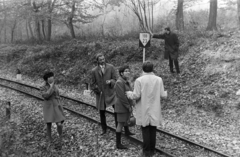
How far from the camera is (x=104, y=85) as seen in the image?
656 cm

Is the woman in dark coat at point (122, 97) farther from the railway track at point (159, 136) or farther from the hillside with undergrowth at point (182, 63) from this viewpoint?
the hillside with undergrowth at point (182, 63)

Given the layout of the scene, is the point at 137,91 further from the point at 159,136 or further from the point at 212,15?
the point at 212,15

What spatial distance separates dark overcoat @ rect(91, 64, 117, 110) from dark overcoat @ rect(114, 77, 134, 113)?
2.72 feet

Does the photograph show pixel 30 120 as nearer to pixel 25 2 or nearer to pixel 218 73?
pixel 218 73

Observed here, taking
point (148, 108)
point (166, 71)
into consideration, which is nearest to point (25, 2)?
point (166, 71)

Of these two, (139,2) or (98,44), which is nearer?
(139,2)

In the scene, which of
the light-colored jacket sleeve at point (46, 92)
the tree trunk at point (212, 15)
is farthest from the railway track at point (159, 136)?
the tree trunk at point (212, 15)

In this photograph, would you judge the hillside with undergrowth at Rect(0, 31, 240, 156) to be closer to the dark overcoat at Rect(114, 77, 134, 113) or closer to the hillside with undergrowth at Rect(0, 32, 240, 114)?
the hillside with undergrowth at Rect(0, 32, 240, 114)

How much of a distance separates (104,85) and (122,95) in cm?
107

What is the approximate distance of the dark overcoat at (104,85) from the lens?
6512 mm

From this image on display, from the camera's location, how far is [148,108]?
500 centimetres

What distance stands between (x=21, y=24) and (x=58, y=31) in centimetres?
912

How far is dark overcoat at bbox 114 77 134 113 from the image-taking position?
18.2ft

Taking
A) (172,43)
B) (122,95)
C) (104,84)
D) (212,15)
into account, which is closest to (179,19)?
(212,15)
